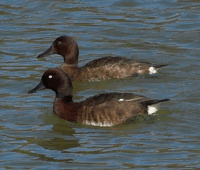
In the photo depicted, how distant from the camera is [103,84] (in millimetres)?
12359

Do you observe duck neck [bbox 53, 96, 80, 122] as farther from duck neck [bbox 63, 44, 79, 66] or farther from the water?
duck neck [bbox 63, 44, 79, 66]

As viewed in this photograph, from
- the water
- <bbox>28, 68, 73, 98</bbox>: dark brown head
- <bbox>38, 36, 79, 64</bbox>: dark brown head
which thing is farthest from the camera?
<bbox>38, 36, 79, 64</bbox>: dark brown head

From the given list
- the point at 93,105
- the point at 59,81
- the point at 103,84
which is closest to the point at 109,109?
the point at 93,105

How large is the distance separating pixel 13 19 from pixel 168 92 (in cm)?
693

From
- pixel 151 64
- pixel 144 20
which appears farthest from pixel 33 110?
pixel 144 20

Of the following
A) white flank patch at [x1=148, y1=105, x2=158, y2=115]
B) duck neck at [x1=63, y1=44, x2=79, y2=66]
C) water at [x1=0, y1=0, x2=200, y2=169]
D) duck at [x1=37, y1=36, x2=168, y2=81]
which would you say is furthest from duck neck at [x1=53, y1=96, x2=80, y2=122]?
duck neck at [x1=63, y1=44, x2=79, y2=66]

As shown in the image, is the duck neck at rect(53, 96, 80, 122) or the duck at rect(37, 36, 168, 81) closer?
the duck neck at rect(53, 96, 80, 122)

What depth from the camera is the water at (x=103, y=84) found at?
332 inches

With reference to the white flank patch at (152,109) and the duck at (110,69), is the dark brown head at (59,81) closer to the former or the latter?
the white flank patch at (152,109)

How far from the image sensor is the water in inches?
332

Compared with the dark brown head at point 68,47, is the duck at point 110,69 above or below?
below

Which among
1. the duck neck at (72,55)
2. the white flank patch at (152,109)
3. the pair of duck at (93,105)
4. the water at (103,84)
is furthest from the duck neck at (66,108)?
the duck neck at (72,55)

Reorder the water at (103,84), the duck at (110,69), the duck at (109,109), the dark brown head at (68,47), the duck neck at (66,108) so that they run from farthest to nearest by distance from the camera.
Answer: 1. the dark brown head at (68,47)
2. the duck at (110,69)
3. the duck neck at (66,108)
4. the duck at (109,109)
5. the water at (103,84)

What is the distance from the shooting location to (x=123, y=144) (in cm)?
880
